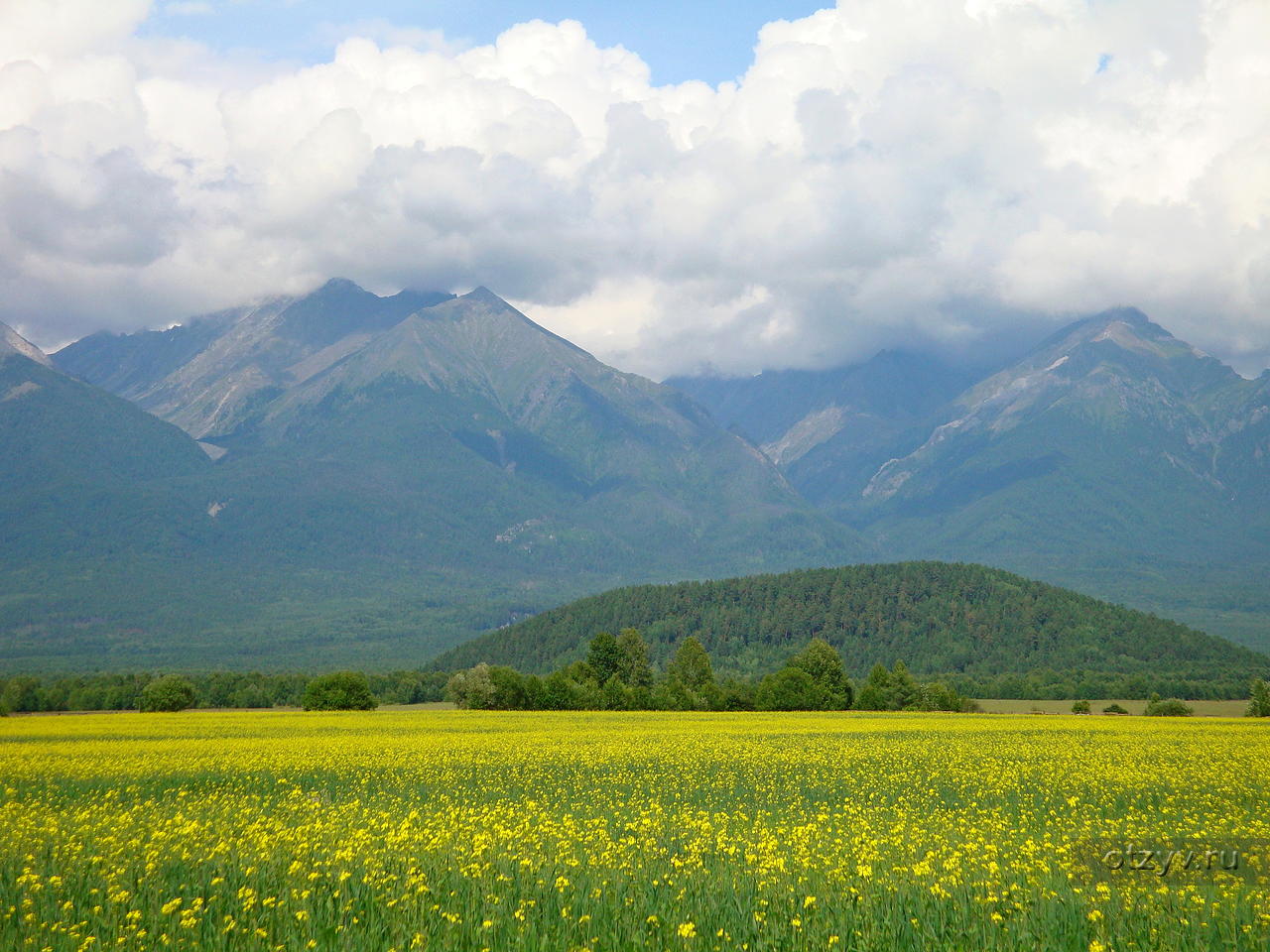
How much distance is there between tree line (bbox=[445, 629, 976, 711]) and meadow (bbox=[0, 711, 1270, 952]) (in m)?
63.0

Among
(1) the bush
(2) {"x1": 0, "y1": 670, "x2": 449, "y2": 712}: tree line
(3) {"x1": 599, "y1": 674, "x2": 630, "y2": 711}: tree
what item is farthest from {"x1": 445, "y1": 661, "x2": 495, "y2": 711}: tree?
(1) the bush

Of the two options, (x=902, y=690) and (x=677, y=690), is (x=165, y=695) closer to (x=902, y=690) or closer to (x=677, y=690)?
(x=677, y=690)

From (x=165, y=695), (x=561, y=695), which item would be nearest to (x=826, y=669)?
(x=561, y=695)

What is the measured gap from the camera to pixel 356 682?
101500mm

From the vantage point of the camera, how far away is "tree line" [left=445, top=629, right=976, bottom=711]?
104750 millimetres

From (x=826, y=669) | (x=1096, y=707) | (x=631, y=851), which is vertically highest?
(x=631, y=851)

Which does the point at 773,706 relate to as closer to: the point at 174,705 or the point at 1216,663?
the point at 174,705

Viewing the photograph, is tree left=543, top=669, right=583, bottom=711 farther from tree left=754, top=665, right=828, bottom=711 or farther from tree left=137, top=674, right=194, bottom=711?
tree left=137, top=674, right=194, bottom=711

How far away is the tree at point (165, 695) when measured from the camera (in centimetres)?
9894

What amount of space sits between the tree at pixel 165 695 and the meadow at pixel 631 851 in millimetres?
60902

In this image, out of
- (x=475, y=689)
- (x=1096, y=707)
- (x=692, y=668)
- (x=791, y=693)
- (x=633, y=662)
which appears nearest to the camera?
(x=475, y=689)

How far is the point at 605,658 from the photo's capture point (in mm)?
118188

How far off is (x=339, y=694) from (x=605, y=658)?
32.6m

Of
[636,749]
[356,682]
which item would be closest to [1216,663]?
[356,682]
